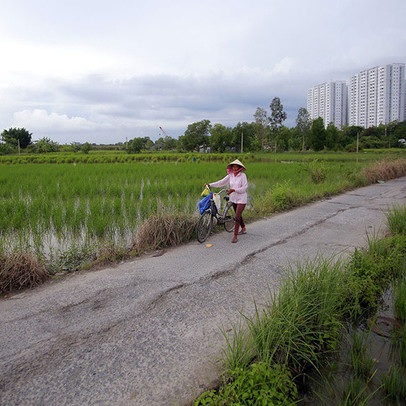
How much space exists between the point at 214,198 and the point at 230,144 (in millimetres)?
44308

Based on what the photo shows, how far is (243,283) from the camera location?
3486 mm

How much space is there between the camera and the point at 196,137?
5138 cm

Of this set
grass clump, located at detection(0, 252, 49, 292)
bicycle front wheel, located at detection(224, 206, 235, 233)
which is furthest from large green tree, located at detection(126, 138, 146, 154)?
grass clump, located at detection(0, 252, 49, 292)

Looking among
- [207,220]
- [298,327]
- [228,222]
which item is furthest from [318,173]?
[298,327]

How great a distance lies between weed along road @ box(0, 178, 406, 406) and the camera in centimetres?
204

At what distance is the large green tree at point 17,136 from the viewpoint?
43.2 m

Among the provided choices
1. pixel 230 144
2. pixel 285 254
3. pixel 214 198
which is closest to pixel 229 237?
pixel 214 198

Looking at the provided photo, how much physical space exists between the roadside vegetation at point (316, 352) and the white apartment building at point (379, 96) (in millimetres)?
84040

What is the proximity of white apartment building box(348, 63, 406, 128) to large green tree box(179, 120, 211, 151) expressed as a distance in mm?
46348

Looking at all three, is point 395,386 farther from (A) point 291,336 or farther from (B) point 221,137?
(B) point 221,137

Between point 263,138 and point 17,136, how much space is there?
3350cm

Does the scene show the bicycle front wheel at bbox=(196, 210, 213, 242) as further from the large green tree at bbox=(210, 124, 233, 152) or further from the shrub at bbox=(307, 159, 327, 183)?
the large green tree at bbox=(210, 124, 233, 152)

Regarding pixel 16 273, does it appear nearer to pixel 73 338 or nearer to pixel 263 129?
pixel 73 338

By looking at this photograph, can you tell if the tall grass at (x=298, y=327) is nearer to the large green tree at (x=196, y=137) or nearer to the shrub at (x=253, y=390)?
the shrub at (x=253, y=390)
